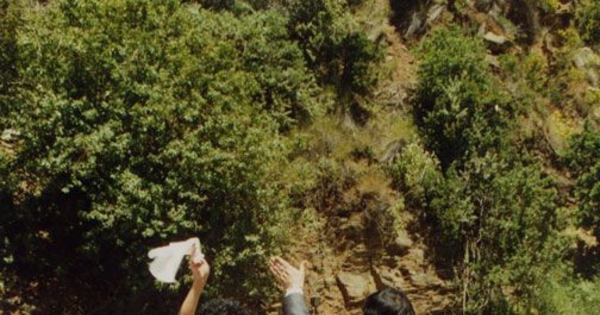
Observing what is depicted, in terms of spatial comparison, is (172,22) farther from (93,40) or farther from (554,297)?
(554,297)

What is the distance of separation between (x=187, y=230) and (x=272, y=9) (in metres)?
7.69

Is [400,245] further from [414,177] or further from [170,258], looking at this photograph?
[170,258]

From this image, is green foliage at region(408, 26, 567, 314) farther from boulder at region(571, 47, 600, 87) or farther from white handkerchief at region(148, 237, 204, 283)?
white handkerchief at region(148, 237, 204, 283)

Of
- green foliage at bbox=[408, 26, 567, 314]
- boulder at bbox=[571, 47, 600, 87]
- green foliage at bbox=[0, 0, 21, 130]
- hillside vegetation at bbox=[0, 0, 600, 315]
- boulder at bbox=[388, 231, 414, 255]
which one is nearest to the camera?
hillside vegetation at bbox=[0, 0, 600, 315]

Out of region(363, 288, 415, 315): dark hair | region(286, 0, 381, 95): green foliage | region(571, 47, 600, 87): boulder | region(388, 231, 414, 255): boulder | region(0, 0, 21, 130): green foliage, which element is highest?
region(571, 47, 600, 87): boulder

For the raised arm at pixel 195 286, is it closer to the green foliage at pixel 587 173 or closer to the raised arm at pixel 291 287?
the raised arm at pixel 291 287

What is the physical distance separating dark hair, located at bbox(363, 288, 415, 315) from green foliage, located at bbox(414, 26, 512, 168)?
13154mm

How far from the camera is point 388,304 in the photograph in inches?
121

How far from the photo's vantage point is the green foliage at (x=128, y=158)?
10086mm

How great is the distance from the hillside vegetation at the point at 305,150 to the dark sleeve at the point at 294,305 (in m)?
6.92

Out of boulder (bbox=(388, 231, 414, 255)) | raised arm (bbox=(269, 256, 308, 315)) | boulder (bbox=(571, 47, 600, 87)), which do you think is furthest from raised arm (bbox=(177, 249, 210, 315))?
boulder (bbox=(571, 47, 600, 87))

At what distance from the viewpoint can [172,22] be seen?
11594mm

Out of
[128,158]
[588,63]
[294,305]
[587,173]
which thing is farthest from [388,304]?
[588,63]

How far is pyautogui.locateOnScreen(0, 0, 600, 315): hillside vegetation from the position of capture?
10344 millimetres
